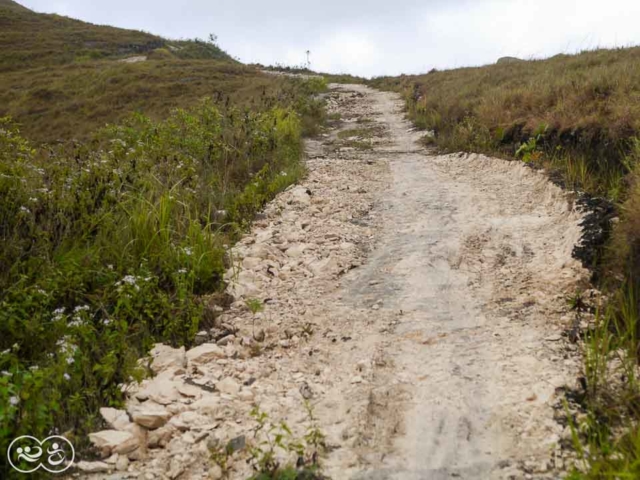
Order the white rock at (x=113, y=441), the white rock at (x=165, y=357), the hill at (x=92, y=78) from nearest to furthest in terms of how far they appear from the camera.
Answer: the white rock at (x=113, y=441), the white rock at (x=165, y=357), the hill at (x=92, y=78)

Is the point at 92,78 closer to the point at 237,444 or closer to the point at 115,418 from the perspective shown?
the point at 115,418

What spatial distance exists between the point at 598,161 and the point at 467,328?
12.3 ft

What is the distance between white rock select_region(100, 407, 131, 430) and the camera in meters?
2.89

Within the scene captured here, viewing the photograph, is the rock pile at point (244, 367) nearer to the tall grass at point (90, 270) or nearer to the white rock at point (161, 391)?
the white rock at point (161, 391)

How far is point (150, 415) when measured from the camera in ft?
9.61

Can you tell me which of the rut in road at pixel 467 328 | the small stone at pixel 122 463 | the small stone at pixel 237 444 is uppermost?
the rut in road at pixel 467 328

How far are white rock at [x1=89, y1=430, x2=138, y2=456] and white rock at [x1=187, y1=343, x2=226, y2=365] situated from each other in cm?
81

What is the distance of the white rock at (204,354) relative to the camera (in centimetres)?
358

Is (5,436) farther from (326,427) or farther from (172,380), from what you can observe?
(326,427)

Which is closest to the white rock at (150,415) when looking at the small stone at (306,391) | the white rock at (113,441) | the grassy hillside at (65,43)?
the white rock at (113,441)

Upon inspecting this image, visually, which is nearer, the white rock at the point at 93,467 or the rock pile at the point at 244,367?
the white rock at the point at 93,467

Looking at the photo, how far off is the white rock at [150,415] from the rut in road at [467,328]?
1.08 m

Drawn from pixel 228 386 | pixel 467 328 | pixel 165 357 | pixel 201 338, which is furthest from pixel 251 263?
pixel 467 328
